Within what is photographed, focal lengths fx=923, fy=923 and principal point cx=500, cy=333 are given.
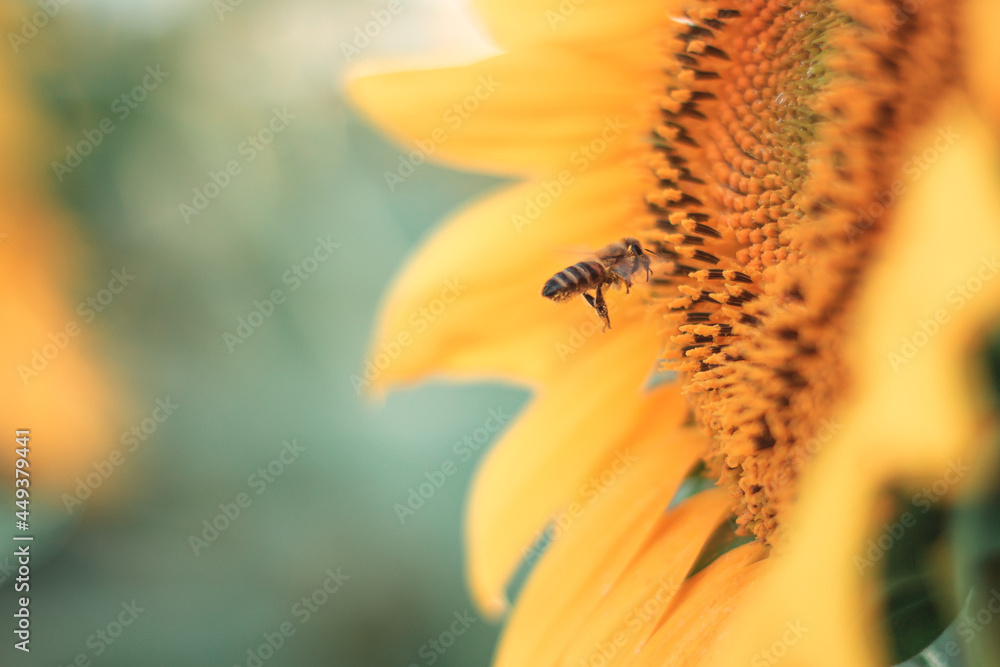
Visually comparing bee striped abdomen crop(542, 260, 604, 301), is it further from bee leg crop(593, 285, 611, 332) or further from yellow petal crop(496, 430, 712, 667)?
yellow petal crop(496, 430, 712, 667)

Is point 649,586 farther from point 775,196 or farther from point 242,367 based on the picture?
point 242,367

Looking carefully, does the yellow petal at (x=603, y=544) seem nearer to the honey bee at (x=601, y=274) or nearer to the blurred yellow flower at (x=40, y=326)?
the honey bee at (x=601, y=274)

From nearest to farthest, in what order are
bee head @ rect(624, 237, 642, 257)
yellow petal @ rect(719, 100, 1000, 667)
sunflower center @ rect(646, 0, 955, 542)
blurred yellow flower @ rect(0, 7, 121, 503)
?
yellow petal @ rect(719, 100, 1000, 667) → sunflower center @ rect(646, 0, 955, 542) → bee head @ rect(624, 237, 642, 257) → blurred yellow flower @ rect(0, 7, 121, 503)

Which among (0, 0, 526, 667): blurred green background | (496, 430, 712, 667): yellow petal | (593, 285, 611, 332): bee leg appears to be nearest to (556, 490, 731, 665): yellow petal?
(496, 430, 712, 667): yellow petal

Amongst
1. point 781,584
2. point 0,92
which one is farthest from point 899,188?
point 0,92

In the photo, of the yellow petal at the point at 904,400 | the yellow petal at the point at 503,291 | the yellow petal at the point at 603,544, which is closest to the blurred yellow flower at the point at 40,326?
the yellow petal at the point at 503,291

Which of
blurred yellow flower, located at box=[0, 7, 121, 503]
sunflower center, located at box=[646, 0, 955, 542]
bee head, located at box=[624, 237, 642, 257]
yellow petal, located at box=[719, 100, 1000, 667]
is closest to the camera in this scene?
yellow petal, located at box=[719, 100, 1000, 667]
